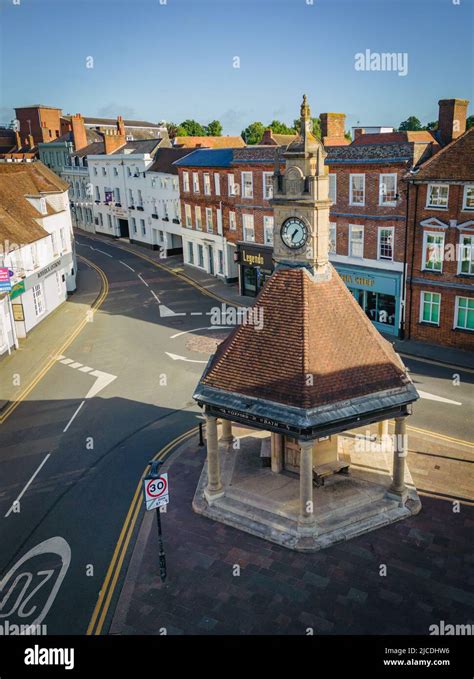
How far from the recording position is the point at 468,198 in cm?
2955

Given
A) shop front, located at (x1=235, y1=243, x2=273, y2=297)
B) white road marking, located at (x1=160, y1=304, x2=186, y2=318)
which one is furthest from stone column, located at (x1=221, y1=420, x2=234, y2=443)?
shop front, located at (x1=235, y1=243, x2=273, y2=297)

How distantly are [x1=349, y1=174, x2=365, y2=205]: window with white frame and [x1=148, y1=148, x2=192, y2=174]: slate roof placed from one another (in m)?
26.2

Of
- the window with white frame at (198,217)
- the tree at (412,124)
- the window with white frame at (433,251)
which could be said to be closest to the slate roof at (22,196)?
the window with white frame at (198,217)

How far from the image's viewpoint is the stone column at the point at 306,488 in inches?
631

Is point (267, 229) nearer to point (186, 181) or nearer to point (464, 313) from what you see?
point (186, 181)

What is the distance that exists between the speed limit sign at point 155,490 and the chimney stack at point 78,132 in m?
75.2

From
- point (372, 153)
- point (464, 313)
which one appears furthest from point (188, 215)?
point (464, 313)

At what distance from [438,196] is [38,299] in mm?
26573

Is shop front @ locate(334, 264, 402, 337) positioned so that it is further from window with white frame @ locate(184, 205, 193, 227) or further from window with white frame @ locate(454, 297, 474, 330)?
window with white frame @ locate(184, 205, 193, 227)

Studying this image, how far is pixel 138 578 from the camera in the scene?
51.3 feet

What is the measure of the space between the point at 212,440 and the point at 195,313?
947 inches

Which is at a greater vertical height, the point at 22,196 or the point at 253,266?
the point at 22,196

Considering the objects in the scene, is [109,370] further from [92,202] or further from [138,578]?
[92,202]

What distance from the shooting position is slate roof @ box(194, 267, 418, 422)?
16.3m
